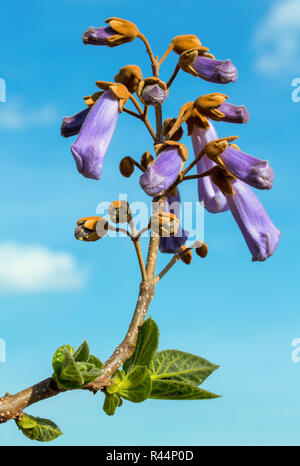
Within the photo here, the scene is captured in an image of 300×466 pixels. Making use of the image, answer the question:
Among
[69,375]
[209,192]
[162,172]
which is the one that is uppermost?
[209,192]

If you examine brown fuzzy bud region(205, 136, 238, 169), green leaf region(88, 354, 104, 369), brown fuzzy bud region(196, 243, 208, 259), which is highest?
brown fuzzy bud region(205, 136, 238, 169)

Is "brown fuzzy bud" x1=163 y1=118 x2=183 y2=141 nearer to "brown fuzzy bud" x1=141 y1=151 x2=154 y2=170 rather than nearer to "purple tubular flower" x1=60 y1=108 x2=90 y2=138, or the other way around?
"brown fuzzy bud" x1=141 y1=151 x2=154 y2=170

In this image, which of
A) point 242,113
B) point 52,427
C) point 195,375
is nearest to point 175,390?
point 195,375

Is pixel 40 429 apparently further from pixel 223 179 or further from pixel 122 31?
pixel 122 31

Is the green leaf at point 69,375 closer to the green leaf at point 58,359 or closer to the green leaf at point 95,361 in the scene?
the green leaf at point 58,359

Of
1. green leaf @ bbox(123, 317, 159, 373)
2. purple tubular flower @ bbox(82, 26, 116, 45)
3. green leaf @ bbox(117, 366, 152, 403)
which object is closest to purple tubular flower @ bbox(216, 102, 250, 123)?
purple tubular flower @ bbox(82, 26, 116, 45)

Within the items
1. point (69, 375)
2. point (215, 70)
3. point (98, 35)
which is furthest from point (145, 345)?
point (98, 35)
